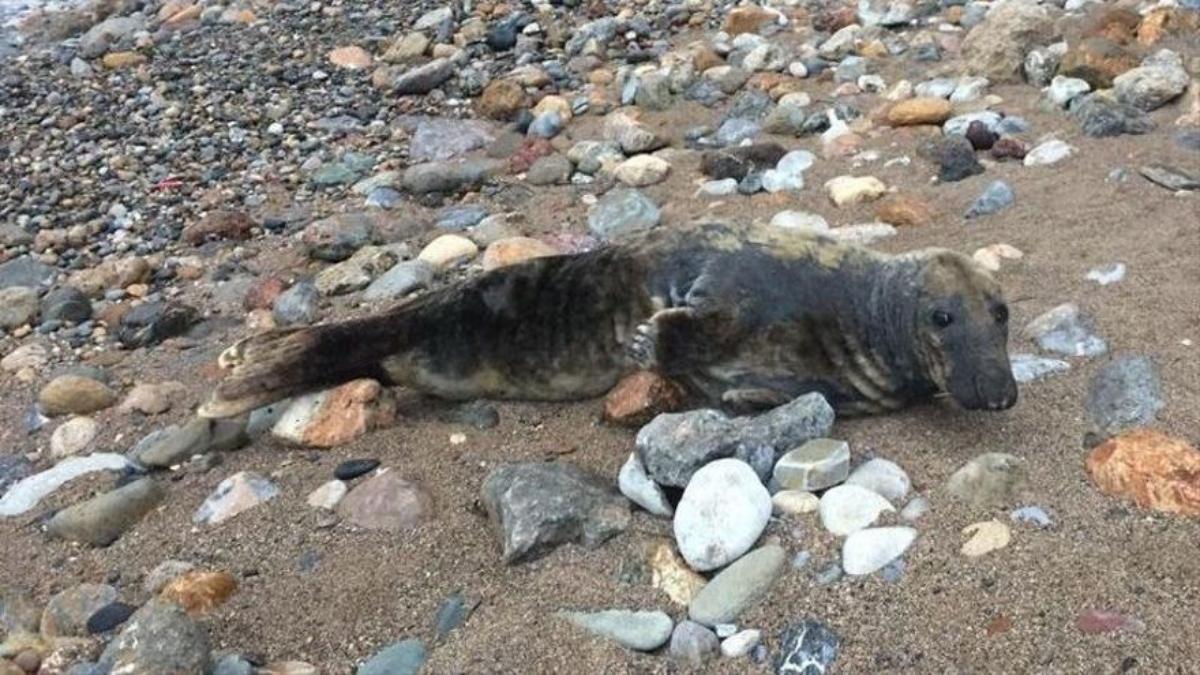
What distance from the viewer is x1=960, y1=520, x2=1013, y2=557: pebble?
9.48ft

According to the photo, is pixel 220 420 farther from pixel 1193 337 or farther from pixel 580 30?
pixel 580 30

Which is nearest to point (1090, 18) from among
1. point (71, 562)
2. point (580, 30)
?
point (580, 30)

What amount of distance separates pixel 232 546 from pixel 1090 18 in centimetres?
464

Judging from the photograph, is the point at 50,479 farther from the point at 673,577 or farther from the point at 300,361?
the point at 673,577

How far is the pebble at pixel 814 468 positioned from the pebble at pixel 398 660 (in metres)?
0.91

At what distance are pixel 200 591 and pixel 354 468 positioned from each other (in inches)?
24.2

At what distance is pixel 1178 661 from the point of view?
2.48m

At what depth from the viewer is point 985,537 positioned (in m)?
2.92

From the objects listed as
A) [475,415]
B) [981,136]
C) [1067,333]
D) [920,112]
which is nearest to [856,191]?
[981,136]

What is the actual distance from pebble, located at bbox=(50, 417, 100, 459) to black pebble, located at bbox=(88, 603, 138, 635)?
3.65ft

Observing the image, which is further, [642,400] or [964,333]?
[642,400]

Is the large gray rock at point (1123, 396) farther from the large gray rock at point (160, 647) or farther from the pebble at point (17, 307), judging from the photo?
the pebble at point (17, 307)

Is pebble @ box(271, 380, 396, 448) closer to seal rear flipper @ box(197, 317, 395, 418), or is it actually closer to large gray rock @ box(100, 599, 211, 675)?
seal rear flipper @ box(197, 317, 395, 418)

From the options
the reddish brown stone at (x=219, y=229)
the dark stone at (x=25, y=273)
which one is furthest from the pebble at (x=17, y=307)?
the reddish brown stone at (x=219, y=229)
